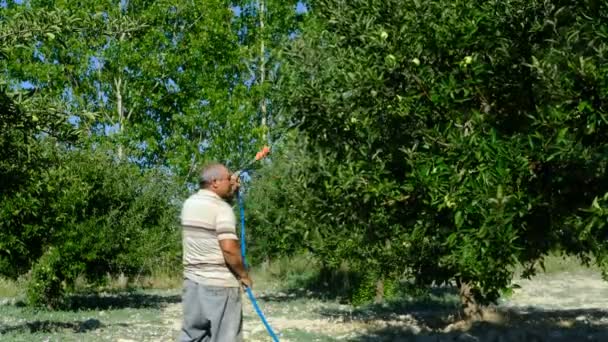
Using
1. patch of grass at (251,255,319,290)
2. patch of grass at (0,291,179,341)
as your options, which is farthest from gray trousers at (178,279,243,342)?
patch of grass at (251,255,319,290)

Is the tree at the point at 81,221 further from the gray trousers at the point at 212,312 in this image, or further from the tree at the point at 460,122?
the gray trousers at the point at 212,312

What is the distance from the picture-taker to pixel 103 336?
17562mm

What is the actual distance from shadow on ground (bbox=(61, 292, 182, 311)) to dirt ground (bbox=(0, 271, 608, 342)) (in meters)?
0.03

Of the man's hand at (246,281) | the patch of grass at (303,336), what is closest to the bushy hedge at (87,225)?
the patch of grass at (303,336)

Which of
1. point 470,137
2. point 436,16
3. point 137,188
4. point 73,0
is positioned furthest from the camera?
point 73,0

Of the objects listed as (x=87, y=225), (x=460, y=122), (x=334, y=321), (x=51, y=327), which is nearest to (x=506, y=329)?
(x=334, y=321)

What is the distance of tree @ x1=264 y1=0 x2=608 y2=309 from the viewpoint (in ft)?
25.3

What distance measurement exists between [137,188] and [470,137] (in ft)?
61.5

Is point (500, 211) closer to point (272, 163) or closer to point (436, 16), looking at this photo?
point (436, 16)

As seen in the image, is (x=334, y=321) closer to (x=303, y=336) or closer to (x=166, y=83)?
(x=303, y=336)

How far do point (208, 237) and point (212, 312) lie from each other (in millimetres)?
689

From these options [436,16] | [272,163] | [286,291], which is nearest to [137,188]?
[272,163]

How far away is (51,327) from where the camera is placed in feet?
63.0

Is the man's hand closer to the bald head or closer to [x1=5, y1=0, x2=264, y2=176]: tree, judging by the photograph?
the bald head
